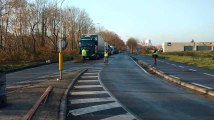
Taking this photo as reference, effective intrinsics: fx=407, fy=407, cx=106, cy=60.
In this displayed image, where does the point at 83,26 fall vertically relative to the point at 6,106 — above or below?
above

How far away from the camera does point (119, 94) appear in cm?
1556

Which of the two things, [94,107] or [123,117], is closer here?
[123,117]

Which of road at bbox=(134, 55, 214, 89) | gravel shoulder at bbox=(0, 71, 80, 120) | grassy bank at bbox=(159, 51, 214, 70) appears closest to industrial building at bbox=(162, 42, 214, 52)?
grassy bank at bbox=(159, 51, 214, 70)

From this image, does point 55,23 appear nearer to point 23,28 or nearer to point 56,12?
point 56,12

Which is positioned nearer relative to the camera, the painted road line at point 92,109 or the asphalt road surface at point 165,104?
the asphalt road surface at point 165,104

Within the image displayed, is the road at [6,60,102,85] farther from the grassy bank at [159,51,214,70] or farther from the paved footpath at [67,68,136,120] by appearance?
the grassy bank at [159,51,214,70]

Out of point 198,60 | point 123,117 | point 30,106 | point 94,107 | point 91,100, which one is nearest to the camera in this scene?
point 123,117

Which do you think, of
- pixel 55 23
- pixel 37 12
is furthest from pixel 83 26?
pixel 37 12

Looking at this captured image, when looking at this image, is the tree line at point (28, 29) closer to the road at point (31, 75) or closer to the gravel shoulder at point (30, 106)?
the road at point (31, 75)

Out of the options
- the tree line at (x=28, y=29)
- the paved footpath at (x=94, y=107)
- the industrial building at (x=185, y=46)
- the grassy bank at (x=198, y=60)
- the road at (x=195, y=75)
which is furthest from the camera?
the industrial building at (x=185, y=46)

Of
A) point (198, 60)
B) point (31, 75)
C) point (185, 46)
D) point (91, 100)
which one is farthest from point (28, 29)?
point (185, 46)

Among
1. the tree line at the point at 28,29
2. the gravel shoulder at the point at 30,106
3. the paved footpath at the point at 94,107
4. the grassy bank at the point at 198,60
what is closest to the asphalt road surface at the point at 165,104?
the paved footpath at the point at 94,107

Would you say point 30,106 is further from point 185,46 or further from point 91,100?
point 185,46

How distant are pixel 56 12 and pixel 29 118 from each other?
62.9 meters
